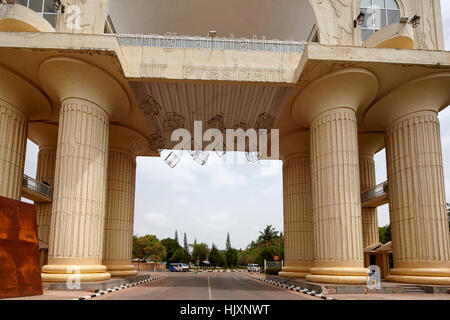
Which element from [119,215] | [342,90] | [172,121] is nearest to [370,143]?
[342,90]

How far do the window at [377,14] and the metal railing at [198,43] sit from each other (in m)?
4.27

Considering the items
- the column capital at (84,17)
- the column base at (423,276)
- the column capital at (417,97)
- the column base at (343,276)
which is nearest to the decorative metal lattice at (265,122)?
the column capital at (417,97)

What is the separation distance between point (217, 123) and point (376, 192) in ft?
36.3

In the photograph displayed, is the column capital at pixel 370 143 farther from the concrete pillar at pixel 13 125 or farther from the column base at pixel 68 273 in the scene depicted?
the concrete pillar at pixel 13 125

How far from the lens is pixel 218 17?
28.8 metres

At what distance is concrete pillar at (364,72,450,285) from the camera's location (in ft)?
66.0

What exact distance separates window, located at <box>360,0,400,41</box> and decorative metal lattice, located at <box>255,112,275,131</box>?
7306mm

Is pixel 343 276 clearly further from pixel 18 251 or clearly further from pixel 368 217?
pixel 18 251

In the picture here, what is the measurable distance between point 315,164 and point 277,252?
4893cm

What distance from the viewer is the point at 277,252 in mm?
68062

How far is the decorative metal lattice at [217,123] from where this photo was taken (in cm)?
2734

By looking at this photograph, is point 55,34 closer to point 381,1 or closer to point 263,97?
point 263,97

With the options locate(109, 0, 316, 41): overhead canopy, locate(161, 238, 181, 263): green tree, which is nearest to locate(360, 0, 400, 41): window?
locate(109, 0, 316, 41): overhead canopy

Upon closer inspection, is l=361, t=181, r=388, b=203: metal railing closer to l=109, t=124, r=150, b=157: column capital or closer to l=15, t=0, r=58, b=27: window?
l=109, t=124, r=150, b=157: column capital
